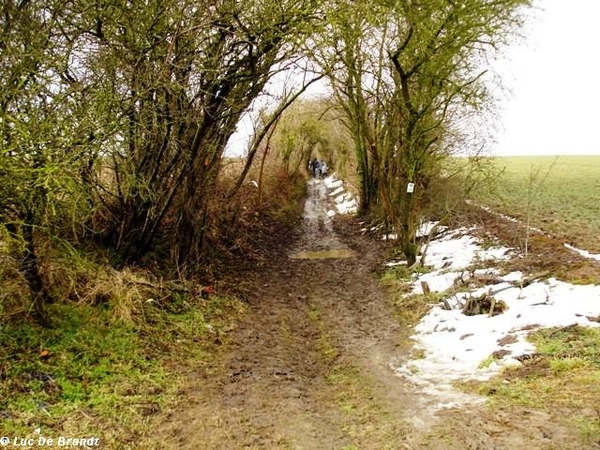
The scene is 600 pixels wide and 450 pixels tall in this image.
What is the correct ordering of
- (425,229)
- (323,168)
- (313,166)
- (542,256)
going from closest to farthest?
(542,256) → (425,229) → (313,166) → (323,168)

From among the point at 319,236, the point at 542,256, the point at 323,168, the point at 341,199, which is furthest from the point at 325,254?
the point at 323,168

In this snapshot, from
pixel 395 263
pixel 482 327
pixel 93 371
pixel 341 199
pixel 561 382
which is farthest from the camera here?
pixel 341 199

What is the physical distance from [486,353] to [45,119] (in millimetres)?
5897

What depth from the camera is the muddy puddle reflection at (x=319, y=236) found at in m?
14.8

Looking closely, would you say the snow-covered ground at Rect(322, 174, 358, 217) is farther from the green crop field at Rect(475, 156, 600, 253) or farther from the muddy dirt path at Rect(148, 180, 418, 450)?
the muddy dirt path at Rect(148, 180, 418, 450)

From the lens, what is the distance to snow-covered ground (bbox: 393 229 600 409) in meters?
5.72

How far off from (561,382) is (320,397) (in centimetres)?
260

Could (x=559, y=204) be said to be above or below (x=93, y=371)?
above

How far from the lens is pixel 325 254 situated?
14.8 meters

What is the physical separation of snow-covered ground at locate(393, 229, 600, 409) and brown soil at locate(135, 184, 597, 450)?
1.01ft

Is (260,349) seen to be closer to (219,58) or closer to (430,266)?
(219,58)

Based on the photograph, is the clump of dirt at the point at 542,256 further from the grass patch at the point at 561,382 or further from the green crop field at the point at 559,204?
the grass patch at the point at 561,382

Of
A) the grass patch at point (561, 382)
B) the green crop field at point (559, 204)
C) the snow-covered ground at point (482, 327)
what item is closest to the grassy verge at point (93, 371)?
the snow-covered ground at point (482, 327)

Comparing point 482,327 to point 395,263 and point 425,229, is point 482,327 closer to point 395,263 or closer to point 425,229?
point 395,263
